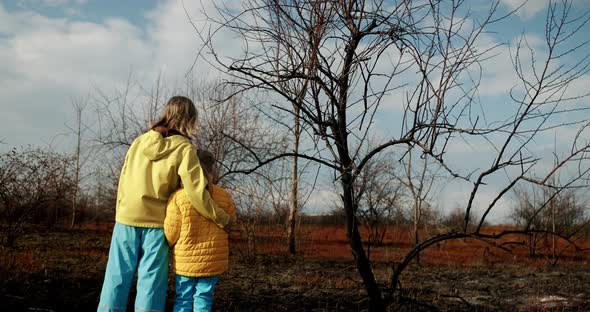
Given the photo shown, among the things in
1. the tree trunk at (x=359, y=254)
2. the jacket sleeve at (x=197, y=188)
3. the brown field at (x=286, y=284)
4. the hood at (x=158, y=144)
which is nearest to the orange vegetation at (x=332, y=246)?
the brown field at (x=286, y=284)

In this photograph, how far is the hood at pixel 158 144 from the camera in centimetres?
324

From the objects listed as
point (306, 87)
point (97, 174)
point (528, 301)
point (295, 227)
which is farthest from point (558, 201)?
point (306, 87)

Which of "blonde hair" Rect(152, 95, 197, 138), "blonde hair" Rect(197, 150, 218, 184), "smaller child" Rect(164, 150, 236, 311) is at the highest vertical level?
"blonde hair" Rect(152, 95, 197, 138)

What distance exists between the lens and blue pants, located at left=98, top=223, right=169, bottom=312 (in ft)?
10.4

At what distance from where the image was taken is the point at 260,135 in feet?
37.8

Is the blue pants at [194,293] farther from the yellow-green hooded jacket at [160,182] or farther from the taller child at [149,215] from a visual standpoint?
the yellow-green hooded jacket at [160,182]

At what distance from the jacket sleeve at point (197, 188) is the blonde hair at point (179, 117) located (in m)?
0.24

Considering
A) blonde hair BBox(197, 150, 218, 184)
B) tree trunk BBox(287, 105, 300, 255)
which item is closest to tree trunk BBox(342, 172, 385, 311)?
blonde hair BBox(197, 150, 218, 184)

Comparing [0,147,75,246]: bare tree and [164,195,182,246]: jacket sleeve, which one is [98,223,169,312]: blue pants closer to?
[164,195,182,246]: jacket sleeve

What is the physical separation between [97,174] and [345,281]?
854 centimetres

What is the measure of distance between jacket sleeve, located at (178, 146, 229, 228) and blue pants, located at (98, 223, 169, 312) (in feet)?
1.03

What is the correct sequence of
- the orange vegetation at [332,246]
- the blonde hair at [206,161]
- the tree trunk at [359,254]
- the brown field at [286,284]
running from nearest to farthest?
the blonde hair at [206,161], the tree trunk at [359,254], the brown field at [286,284], the orange vegetation at [332,246]

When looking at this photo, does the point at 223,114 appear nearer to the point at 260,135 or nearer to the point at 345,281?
the point at 260,135

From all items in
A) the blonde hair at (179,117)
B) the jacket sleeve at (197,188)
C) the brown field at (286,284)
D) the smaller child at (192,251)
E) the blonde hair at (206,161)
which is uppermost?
the blonde hair at (179,117)
